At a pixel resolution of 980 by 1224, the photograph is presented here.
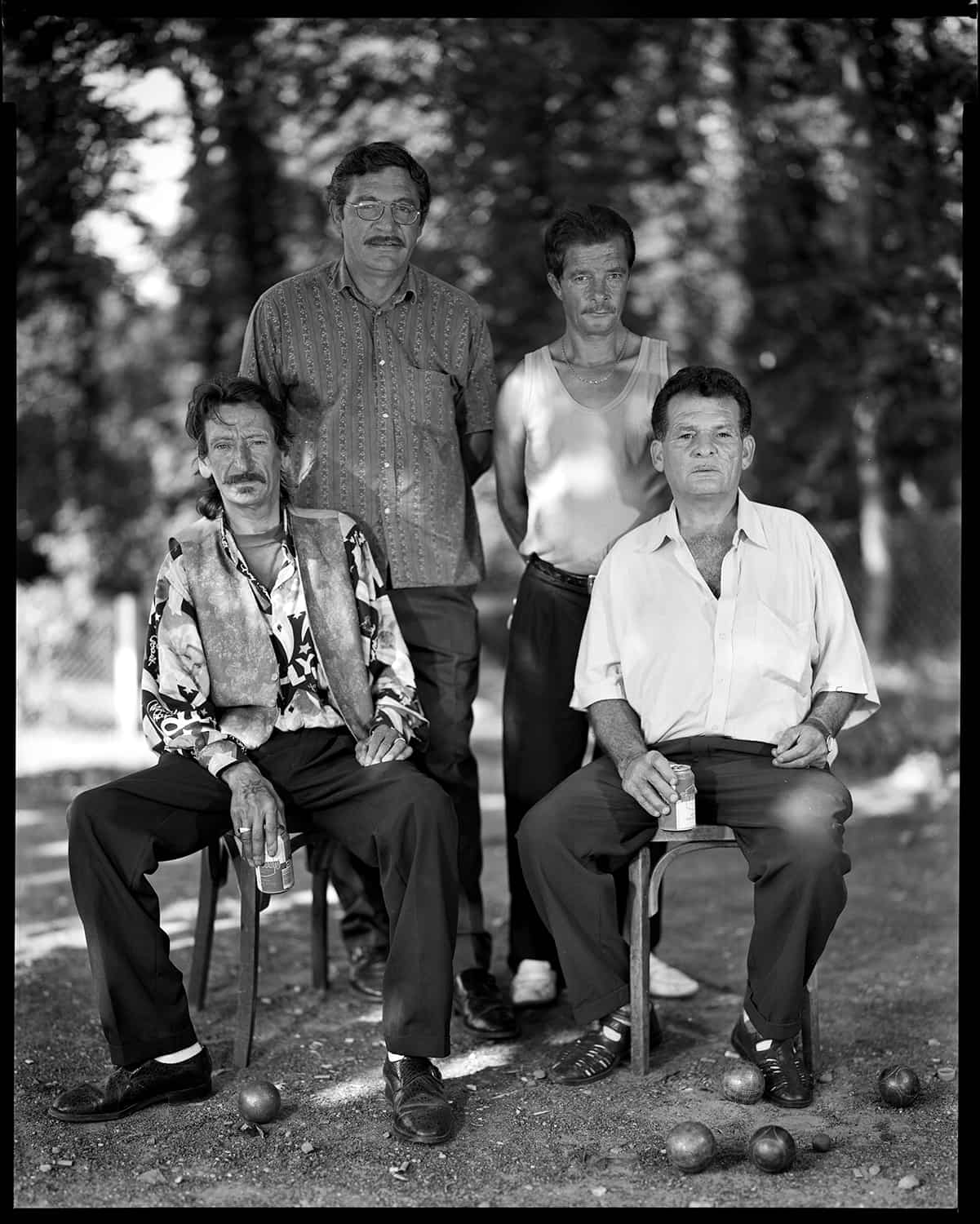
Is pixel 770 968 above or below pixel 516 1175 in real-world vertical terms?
above

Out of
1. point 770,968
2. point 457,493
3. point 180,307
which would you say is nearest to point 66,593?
point 180,307

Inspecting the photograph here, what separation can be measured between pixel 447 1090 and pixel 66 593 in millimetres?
11120

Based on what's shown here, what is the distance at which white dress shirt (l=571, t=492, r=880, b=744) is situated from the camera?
3400 mm

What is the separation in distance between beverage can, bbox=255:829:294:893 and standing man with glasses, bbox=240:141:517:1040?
0.67 meters

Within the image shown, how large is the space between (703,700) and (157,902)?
141 cm

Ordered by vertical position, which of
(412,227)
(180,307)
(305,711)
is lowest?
(305,711)

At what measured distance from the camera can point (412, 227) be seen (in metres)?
3.72

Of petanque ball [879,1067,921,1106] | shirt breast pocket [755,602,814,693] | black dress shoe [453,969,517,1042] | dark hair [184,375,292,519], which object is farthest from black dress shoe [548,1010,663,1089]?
dark hair [184,375,292,519]

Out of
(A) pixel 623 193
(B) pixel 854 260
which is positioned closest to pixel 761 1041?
(B) pixel 854 260

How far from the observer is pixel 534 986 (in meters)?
3.92

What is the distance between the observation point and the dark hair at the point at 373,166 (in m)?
3.67

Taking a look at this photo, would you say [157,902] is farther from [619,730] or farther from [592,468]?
[592,468]

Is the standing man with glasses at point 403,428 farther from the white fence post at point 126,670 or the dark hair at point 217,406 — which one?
the white fence post at point 126,670

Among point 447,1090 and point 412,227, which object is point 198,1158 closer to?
point 447,1090
